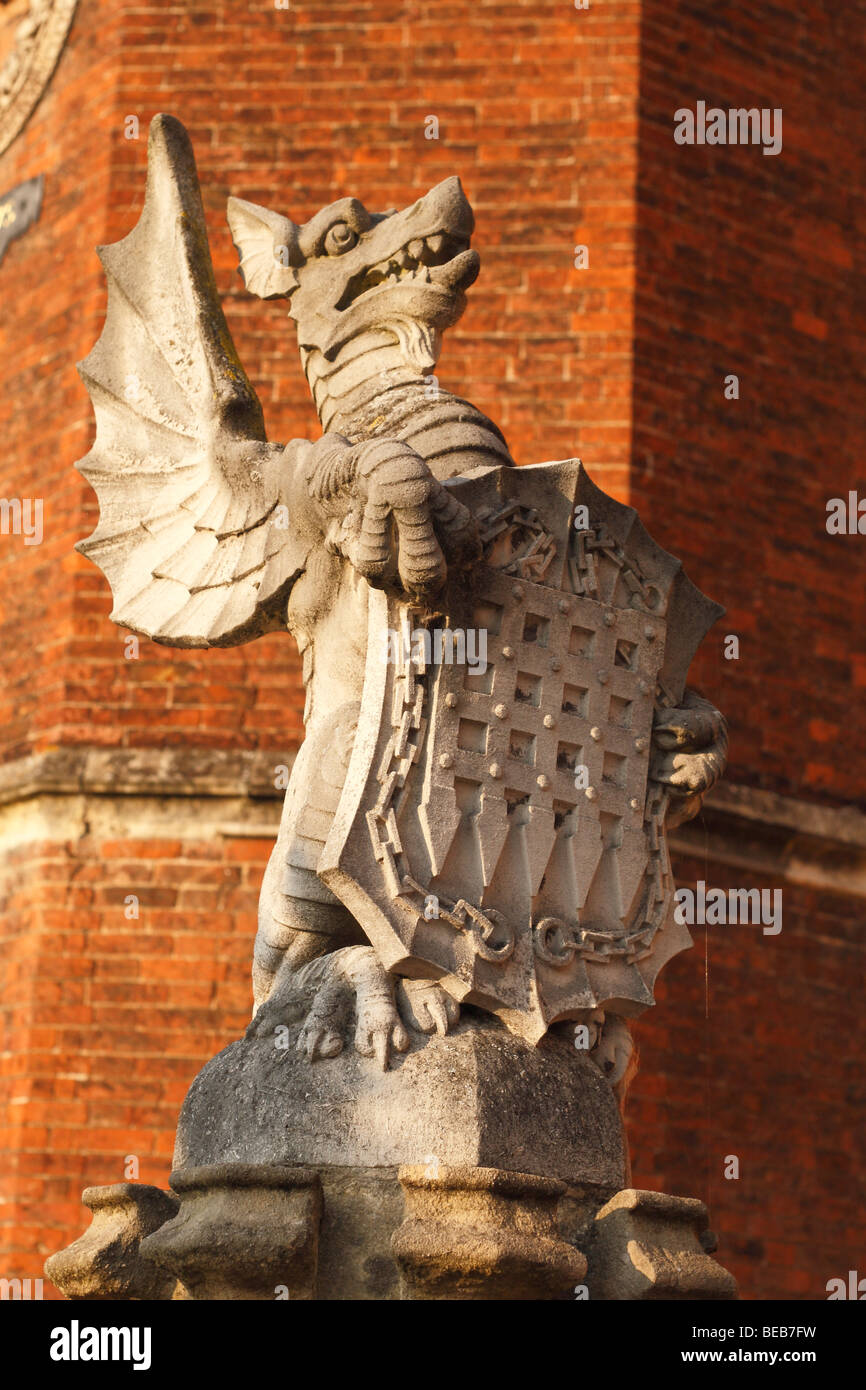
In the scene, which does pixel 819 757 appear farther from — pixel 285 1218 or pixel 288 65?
pixel 285 1218

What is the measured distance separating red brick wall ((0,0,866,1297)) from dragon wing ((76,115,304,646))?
9.35ft

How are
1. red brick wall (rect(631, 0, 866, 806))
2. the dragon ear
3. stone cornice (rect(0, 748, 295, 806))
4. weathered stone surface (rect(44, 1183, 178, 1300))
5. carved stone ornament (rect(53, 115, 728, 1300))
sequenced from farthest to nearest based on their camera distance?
red brick wall (rect(631, 0, 866, 806)), stone cornice (rect(0, 748, 295, 806)), the dragon ear, weathered stone surface (rect(44, 1183, 178, 1300)), carved stone ornament (rect(53, 115, 728, 1300))

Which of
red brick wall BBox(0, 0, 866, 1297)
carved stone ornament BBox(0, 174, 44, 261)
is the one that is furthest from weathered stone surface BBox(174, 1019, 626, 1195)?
carved stone ornament BBox(0, 174, 44, 261)

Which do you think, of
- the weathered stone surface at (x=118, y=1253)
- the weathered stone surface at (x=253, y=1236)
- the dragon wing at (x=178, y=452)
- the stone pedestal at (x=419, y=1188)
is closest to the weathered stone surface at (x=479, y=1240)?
the stone pedestal at (x=419, y=1188)

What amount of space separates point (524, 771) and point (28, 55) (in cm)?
609

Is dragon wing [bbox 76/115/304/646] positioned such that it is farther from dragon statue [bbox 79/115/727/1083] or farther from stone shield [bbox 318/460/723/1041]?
stone shield [bbox 318/460/723/1041]

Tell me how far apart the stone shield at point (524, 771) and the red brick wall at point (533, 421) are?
132 inches

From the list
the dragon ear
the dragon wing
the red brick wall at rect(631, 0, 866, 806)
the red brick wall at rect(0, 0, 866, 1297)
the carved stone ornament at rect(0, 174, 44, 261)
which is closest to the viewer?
Answer: the dragon wing

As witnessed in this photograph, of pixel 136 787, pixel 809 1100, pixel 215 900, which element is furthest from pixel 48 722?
pixel 809 1100

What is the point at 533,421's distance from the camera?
7.07m

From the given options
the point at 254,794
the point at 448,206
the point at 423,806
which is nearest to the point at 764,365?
the point at 254,794

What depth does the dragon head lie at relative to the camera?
3586mm

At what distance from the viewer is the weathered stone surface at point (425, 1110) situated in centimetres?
290

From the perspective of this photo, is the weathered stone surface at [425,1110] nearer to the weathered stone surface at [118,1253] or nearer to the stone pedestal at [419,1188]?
the stone pedestal at [419,1188]
